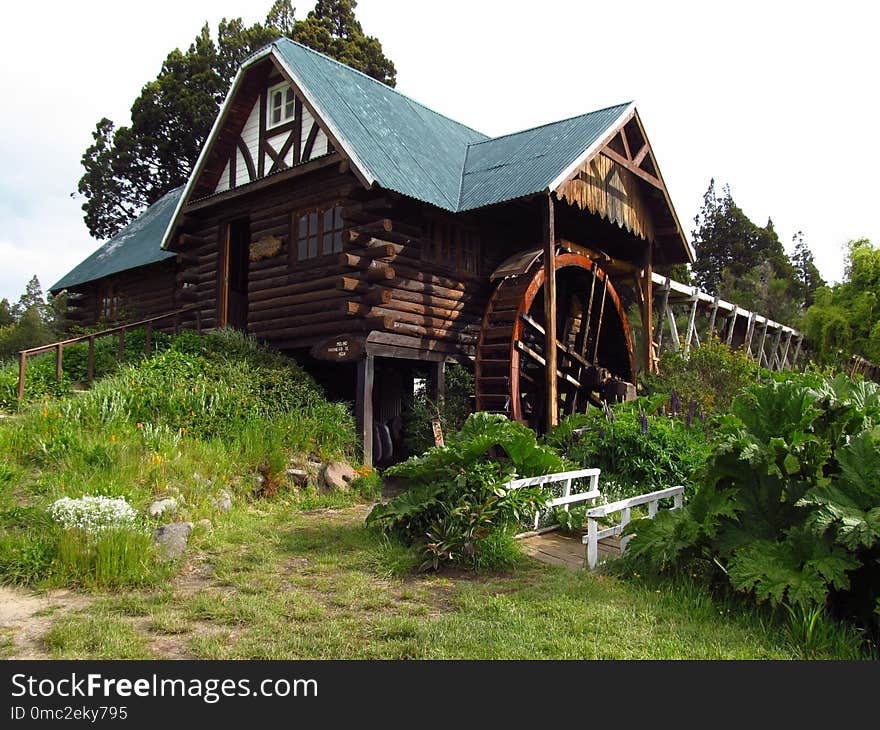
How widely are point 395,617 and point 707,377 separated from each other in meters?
12.5

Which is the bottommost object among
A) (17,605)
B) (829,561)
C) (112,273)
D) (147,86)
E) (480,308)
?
(17,605)

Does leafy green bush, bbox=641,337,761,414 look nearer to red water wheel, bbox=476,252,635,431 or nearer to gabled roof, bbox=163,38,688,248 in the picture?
red water wheel, bbox=476,252,635,431

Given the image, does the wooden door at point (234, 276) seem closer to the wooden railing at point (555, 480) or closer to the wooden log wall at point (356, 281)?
the wooden log wall at point (356, 281)

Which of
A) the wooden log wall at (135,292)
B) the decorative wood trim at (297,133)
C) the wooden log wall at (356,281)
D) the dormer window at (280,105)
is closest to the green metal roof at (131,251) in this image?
the wooden log wall at (135,292)

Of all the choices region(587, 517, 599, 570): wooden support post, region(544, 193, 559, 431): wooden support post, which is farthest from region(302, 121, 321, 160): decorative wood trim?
region(587, 517, 599, 570): wooden support post

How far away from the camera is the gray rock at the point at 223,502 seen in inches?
318

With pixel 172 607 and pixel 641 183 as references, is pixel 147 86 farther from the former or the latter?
pixel 172 607

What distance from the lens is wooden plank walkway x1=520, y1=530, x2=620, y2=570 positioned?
6.61 metres

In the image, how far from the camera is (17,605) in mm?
5125

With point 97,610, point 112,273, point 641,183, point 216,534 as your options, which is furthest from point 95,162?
point 97,610

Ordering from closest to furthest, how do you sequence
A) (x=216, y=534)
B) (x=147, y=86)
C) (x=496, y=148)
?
(x=216, y=534), (x=496, y=148), (x=147, y=86)

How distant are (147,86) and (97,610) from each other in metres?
27.2

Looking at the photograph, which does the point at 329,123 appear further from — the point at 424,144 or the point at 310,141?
the point at 424,144

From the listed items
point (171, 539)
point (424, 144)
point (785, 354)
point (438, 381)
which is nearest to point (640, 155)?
point (424, 144)
